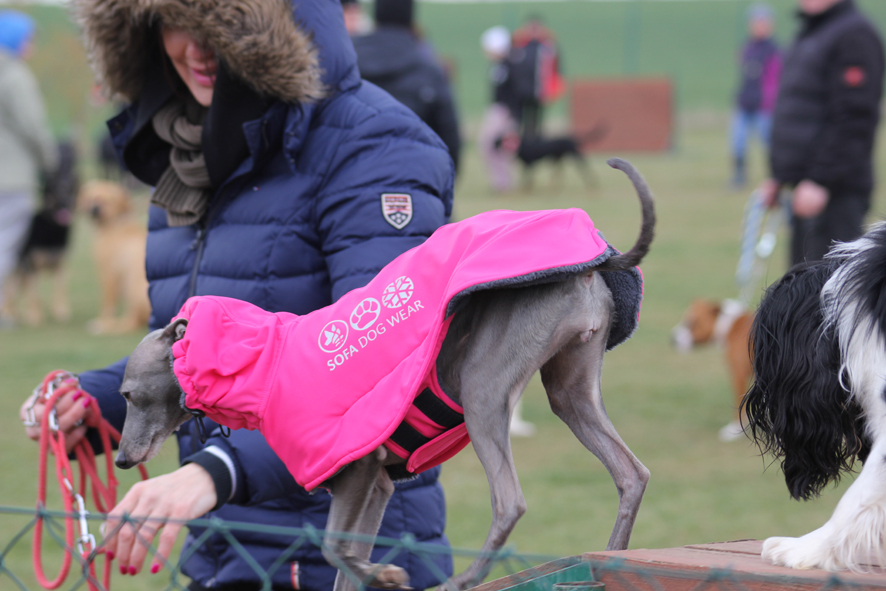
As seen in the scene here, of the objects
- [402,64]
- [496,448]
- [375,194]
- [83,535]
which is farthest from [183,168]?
[402,64]

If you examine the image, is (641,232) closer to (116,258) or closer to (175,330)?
(175,330)

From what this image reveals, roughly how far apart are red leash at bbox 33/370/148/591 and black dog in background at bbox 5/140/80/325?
7708mm

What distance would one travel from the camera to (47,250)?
372 inches

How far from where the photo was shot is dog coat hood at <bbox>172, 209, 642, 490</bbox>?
55.7 inches

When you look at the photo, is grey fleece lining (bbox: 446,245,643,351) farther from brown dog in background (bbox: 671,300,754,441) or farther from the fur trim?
brown dog in background (bbox: 671,300,754,441)

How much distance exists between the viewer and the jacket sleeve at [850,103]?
4.57 meters

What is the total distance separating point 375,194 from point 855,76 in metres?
3.53

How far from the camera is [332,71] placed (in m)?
2.06

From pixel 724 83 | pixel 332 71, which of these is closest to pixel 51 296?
pixel 332 71

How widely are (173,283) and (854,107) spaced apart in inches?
146

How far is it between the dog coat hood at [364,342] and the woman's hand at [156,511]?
23cm

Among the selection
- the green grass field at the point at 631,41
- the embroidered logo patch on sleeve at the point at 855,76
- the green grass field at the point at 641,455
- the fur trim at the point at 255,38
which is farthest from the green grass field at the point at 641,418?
the green grass field at the point at 631,41

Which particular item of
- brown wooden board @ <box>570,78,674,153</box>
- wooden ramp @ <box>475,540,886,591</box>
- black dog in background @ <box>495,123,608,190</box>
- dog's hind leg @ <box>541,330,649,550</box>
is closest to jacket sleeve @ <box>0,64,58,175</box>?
dog's hind leg @ <box>541,330,649,550</box>

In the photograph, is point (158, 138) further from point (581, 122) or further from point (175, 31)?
point (581, 122)
